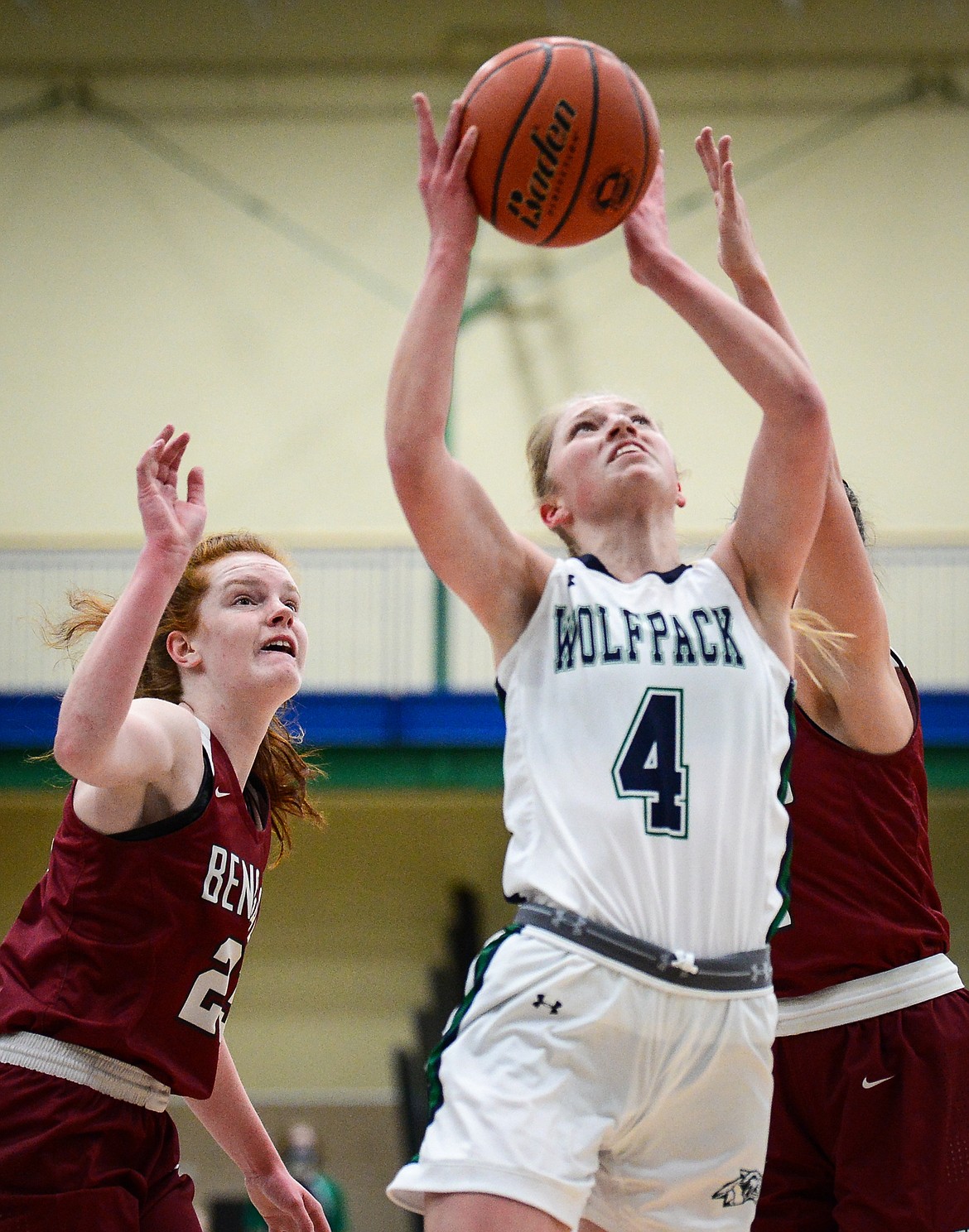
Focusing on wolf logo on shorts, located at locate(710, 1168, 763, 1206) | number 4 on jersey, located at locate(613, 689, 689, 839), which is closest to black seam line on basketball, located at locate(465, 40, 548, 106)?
number 4 on jersey, located at locate(613, 689, 689, 839)

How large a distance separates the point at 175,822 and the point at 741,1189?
1.26m

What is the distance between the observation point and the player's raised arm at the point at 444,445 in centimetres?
238

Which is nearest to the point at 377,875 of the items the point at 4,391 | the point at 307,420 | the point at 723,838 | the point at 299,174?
the point at 307,420

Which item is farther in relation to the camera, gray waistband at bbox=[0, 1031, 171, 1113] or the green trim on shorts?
gray waistband at bbox=[0, 1031, 171, 1113]

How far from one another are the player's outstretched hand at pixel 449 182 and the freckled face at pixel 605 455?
434 mm

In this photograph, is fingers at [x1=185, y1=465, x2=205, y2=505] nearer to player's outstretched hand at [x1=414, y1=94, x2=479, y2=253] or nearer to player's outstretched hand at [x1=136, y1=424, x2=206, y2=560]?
player's outstretched hand at [x1=136, y1=424, x2=206, y2=560]

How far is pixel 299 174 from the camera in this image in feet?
42.4

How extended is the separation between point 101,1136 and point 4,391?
10.9 metres

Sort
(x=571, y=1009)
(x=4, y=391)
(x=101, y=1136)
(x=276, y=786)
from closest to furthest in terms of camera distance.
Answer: (x=571, y=1009) → (x=101, y=1136) → (x=276, y=786) → (x=4, y=391)

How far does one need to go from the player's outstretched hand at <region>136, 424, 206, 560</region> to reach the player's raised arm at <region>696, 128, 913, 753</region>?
1.13 meters

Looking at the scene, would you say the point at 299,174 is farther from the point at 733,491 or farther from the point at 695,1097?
the point at 695,1097

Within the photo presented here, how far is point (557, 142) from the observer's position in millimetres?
2566

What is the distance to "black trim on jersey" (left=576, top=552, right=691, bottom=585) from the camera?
256 centimetres

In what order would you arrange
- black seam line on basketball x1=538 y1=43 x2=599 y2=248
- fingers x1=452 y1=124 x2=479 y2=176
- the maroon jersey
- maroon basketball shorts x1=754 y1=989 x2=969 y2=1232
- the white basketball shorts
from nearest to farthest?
the white basketball shorts → fingers x1=452 y1=124 x2=479 y2=176 → black seam line on basketball x1=538 y1=43 x2=599 y2=248 → maroon basketball shorts x1=754 y1=989 x2=969 y2=1232 → the maroon jersey
